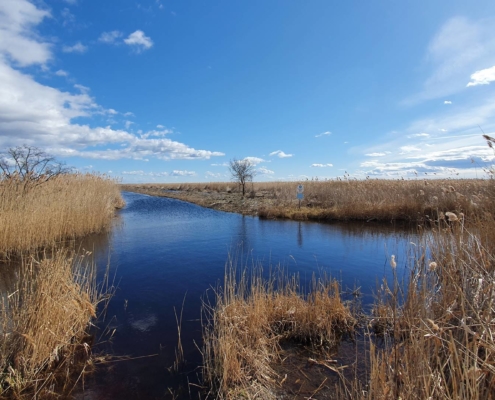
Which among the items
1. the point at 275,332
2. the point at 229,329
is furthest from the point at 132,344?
the point at 275,332

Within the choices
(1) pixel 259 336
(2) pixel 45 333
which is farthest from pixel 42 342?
Result: (1) pixel 259 336

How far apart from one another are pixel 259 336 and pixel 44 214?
349 inches

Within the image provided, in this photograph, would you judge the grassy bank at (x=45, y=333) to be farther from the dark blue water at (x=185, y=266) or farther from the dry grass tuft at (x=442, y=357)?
the dry grass tuft at (x=442, y=357)

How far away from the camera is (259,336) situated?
3.97m

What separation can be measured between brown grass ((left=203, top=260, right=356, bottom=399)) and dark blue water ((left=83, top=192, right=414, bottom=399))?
515mm

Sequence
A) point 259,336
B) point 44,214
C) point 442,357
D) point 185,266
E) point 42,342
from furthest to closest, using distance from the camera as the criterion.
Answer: point 44,214 → point 185,266 → point 259,336 → point 42,342 → point 442,357

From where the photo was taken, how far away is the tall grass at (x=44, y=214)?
8.09 metres

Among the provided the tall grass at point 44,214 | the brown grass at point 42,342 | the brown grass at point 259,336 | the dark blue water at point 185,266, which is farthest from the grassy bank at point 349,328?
the tall grass at point 44,214

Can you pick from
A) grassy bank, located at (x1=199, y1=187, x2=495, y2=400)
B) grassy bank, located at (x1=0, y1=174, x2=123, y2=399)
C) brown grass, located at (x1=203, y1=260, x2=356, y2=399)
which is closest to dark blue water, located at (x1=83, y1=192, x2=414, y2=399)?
grassy bank, located at (x1=0, y1=174, x2=123, y2=399)

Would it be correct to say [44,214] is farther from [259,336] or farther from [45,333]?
[259,336]

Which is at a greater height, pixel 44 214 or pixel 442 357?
pixel 44 214

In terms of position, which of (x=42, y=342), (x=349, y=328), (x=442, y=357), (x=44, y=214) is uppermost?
(x=44, y=214)

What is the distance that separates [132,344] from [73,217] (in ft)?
28.1

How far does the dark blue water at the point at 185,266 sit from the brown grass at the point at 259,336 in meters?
0.51
